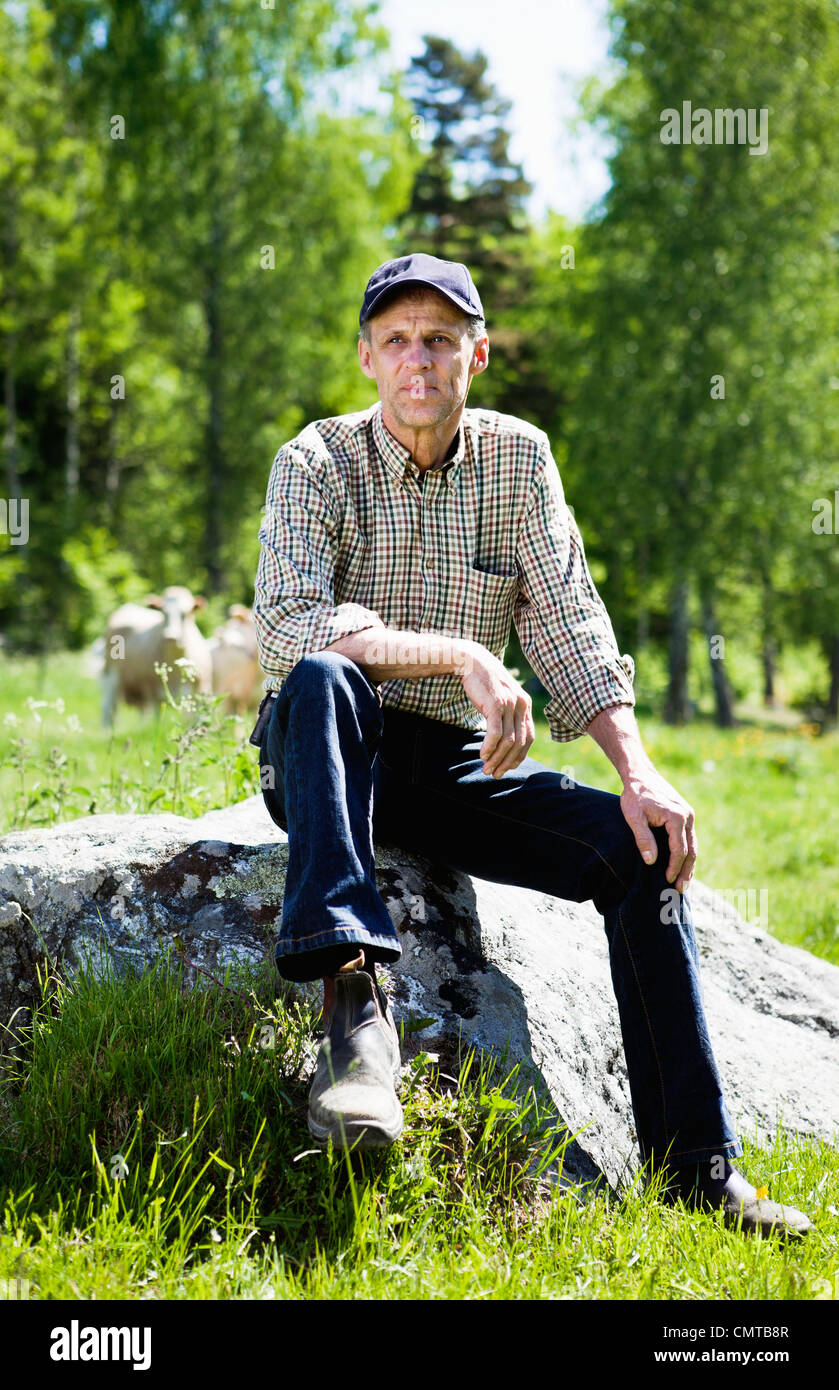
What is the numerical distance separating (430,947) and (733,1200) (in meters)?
0.95

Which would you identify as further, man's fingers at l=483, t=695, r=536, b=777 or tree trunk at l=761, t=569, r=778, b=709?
tree trunk at l=761, t=569, r=778, b=709

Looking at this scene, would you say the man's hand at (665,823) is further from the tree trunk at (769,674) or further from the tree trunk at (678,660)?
the tree trunk at (769,674)

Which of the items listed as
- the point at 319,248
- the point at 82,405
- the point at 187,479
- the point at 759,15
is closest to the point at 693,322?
the point at 759,15

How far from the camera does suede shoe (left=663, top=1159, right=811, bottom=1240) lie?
2.45 m

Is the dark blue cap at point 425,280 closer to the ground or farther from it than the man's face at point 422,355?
farther from it

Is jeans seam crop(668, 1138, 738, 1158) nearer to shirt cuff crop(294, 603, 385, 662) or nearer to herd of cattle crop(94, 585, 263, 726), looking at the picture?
shirt cuff crop(294, 603, 385, 662)

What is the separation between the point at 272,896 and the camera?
3.04 meters

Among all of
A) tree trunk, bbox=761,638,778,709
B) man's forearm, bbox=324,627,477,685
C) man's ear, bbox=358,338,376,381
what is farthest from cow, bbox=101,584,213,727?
Result: tree trunk, bbox=761,638,778,709

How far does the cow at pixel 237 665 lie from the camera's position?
1128 cm

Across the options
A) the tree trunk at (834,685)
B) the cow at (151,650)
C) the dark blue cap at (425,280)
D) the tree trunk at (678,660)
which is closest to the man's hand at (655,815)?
the dark blue cap at (425,280)

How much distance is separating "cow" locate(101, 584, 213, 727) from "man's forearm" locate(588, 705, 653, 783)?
734 cm

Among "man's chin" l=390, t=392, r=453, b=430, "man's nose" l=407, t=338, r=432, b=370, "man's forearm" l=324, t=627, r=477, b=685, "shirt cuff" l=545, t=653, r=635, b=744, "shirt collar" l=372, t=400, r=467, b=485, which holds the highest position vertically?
"man's nose" l=407, t=338, r=432, b=370
